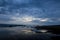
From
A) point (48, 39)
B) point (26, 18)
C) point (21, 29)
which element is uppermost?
point (26, 18)

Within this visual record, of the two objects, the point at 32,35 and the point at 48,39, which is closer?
the point at 48,39

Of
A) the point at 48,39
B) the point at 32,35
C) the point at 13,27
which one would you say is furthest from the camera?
the point at 13,27

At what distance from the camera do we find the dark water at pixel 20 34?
7.39 m

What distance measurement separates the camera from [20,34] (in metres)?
8.13

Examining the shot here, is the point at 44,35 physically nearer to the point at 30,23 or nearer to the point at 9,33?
the point at 30,23

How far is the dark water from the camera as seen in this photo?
24.2ft

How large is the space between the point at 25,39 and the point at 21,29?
2.78 feet

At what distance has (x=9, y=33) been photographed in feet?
25.9

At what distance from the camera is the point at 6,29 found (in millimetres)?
7859

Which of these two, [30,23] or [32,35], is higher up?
[30,23]

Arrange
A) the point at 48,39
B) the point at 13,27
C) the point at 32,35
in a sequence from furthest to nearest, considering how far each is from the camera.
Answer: the point at 13,27, the point at 32,35, the point at 48,39

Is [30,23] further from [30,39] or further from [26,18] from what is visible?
[30,39]

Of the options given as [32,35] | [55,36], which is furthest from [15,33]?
[55,36]

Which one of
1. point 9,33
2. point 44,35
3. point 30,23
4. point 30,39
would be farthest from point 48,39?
point 9,33
